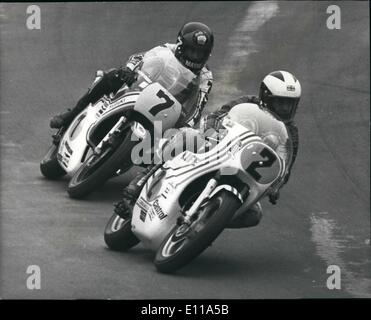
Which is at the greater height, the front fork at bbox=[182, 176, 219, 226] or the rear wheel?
the front fork at bbox=[182, 176, 219, 226]

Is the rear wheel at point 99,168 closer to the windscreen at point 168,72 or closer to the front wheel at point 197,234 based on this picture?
the windscreen at point 168,72

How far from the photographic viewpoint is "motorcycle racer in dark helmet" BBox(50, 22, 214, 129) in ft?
48.0

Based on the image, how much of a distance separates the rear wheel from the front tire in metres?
0.95

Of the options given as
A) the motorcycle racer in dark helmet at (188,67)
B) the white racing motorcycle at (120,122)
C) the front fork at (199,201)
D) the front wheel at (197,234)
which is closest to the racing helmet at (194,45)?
the motorcycle racer in dark helmet at (188,67)

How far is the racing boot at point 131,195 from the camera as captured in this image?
1349 cm

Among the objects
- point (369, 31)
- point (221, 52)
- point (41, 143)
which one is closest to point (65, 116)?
point (41, 143)

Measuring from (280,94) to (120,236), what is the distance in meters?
1.81

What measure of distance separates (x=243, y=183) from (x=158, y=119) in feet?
4.42

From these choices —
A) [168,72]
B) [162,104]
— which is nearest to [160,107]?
[162,104]

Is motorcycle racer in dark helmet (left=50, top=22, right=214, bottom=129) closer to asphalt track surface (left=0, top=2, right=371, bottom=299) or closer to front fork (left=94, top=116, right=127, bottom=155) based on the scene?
front fork (left=94, top=116, right=127, bottom=155)

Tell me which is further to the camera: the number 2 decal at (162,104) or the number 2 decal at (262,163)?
the number 2 decal at (162,104)

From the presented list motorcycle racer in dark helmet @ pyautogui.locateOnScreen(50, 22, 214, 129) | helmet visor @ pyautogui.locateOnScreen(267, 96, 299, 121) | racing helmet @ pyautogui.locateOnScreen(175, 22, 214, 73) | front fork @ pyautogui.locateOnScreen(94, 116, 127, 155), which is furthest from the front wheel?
racing helmet @ pyautogui.locateOnScreen(175, 22, 214, 73)

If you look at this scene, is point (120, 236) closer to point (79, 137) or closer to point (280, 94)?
point (280, 94)

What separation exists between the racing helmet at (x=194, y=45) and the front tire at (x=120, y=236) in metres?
1.87
